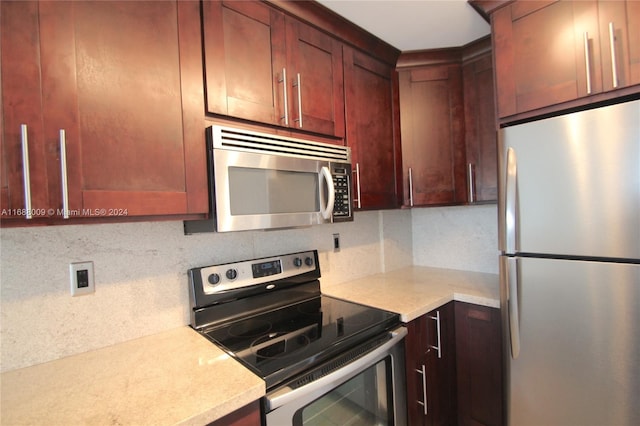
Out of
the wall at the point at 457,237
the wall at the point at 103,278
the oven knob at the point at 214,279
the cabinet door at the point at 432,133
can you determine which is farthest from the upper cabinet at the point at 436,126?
the oven knob at the point at 214,279

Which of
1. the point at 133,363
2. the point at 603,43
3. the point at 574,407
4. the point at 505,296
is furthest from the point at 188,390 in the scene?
the point at 603,43

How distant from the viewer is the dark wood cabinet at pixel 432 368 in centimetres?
136

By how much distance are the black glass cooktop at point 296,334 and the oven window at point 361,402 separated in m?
0.16

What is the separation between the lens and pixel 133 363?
37.8 inches

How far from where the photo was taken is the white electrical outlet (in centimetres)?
103

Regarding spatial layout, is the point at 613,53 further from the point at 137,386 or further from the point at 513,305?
the point at 137,386

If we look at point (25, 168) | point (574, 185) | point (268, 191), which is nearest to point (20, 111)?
point (25, 168)

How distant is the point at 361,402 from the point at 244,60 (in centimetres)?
147

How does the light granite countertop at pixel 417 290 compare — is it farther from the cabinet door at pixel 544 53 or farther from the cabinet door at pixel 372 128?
the cabinet door at pixel 544 53

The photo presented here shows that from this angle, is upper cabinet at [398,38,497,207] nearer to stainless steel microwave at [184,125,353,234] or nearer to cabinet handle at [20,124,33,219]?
stainless steel microwave at [184,125,353,234]

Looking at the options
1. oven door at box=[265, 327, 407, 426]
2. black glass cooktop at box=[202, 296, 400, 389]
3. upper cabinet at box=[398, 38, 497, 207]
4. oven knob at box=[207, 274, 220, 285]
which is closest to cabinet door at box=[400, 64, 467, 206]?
upper cabinet at box=[398, 38, 497, 207]

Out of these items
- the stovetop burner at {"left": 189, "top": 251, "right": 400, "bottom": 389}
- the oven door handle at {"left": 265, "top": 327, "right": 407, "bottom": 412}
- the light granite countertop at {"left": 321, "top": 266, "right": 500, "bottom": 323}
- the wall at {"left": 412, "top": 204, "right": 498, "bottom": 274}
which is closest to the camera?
the oven door handle at {"left": 265, "top": 327, "right": 407, "bottom": 412}

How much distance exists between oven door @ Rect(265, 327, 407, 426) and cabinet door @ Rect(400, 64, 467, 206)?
3.12 feet

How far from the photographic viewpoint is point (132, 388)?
2.67 ft
